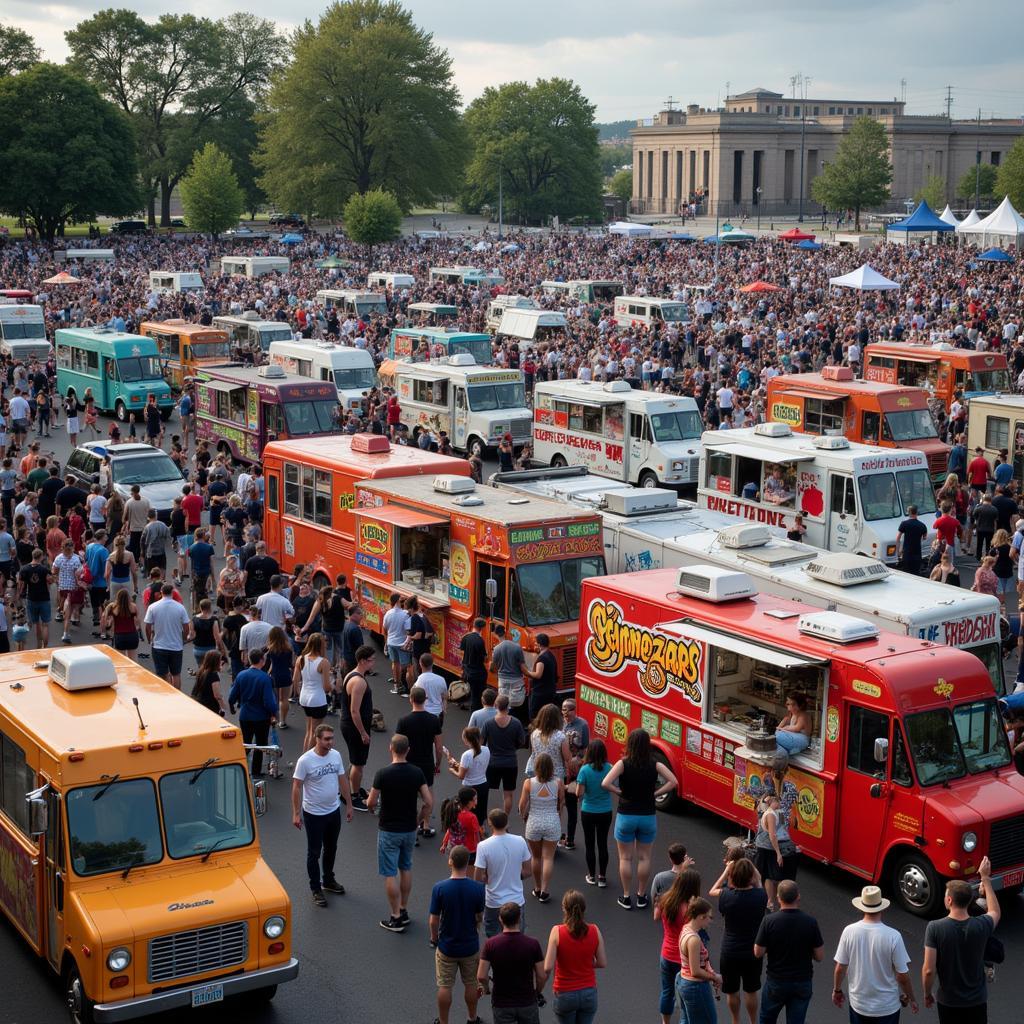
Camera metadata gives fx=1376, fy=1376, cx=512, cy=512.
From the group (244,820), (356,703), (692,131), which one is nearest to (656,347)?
(356,703)


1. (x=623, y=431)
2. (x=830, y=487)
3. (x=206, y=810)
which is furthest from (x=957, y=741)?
(x=623, y=431)

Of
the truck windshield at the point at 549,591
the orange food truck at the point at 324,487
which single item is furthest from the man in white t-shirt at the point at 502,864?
the orange food truck at the point at 324,487

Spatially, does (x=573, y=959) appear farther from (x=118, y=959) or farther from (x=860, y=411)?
(x=860, y=411)

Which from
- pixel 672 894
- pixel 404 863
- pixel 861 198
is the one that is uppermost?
pixel 861 198

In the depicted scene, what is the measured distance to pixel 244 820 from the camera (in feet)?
31.8

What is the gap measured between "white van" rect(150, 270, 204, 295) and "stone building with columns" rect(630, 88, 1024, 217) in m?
96.9

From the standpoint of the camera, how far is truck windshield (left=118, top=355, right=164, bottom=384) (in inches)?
1406

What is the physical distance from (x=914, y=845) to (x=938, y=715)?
1.07m

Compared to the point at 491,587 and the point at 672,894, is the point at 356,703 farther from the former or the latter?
the point at 672,894

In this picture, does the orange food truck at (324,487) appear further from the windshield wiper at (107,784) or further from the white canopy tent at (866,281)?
the white canopy tent at (866,281)

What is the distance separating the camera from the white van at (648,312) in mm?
51062

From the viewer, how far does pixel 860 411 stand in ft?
83.6

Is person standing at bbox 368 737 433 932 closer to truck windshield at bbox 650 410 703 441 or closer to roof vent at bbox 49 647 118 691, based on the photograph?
roof vent at bbox 49 647 118 691

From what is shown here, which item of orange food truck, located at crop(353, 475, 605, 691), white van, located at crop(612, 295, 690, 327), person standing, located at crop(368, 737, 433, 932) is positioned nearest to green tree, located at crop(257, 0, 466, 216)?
white van, located at crop(612, 295, 690, 327)
